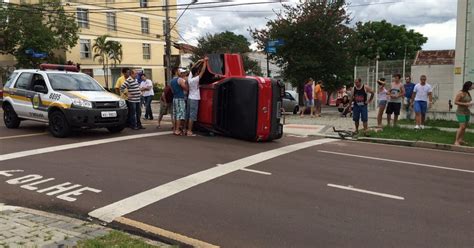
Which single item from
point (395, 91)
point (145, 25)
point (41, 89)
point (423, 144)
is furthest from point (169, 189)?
point (145, 25)

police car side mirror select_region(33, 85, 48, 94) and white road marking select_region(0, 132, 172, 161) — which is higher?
police car side mirror select_region(33, 85, 48, 94)

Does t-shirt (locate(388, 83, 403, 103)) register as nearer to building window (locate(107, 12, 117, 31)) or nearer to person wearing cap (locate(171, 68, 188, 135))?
person wearing cap (locate(171, 68, 188, 135))

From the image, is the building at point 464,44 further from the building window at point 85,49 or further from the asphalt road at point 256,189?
the building window at point 85,49

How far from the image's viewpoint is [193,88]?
11.6 meters

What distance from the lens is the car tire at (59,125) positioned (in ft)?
35.9

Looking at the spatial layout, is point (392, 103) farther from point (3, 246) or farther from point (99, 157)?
point (3, 246)

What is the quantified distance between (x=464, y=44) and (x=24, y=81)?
14461mm

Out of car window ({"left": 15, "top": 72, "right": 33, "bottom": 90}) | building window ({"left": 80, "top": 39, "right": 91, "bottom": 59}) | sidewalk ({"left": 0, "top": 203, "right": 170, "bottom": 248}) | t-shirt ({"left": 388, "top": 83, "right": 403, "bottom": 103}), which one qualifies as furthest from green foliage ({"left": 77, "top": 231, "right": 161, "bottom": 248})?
building window ({"left": 80, "top": 39, "right": 91, "bottom": 59})

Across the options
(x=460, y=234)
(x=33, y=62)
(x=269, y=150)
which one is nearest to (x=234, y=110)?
(x=269, y=150)

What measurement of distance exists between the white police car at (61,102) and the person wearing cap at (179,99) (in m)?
1.29

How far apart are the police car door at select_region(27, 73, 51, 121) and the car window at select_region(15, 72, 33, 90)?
210mm

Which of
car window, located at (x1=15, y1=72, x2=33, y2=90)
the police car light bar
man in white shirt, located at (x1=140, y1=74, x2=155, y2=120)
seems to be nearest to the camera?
car window, located at (x1=15, y1=72, x2=33, y2=90)

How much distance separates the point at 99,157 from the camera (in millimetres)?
8664

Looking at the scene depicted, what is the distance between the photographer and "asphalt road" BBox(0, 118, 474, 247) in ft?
16.3
